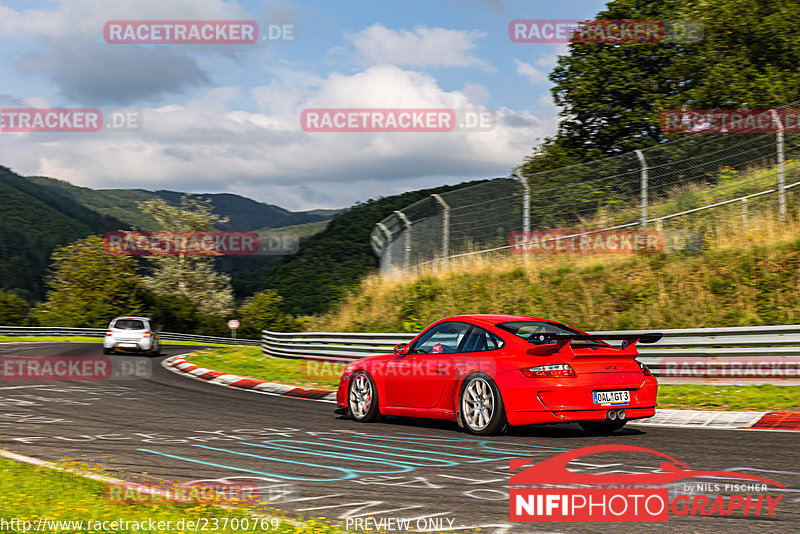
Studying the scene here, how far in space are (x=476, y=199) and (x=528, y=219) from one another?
1.82 meters

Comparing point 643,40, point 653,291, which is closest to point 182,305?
point 643,40

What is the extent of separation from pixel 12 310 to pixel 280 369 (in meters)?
47.2

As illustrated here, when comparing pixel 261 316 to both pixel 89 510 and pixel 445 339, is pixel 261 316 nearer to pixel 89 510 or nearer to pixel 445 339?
pixel 445 339

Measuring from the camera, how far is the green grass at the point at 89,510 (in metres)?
4.30

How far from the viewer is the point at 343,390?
35.3 feet

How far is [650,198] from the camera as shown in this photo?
16.8 m

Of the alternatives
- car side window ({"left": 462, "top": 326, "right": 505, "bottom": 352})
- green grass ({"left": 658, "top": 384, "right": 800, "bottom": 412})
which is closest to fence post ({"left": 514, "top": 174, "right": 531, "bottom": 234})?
green grass ({"left": 658, "top": 384, "right": 800, "bottom": 412})

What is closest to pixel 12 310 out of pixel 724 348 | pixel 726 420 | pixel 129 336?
pixel 129 336

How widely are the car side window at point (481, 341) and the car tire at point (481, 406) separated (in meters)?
0.40

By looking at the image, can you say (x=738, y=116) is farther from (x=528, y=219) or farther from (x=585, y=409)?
(x=585, y=409)

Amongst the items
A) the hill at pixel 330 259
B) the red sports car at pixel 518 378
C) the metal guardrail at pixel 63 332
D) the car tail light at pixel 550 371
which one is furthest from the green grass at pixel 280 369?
the hill at pixel 330 259

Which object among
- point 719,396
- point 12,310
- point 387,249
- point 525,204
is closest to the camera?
point 719,396

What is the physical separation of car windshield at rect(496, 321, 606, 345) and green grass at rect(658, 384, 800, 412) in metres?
2.22

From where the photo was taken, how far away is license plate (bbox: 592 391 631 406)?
821 centimetres
